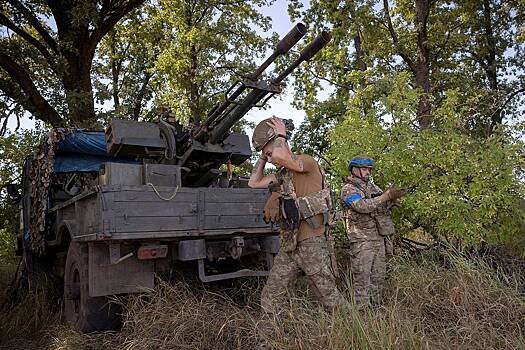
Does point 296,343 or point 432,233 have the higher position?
point 432,233

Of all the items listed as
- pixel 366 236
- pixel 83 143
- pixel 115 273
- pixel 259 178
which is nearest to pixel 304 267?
pixel 259 178

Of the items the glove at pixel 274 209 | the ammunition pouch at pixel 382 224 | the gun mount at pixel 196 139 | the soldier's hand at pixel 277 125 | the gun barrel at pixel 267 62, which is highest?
the gun barrel at pixel 267 62

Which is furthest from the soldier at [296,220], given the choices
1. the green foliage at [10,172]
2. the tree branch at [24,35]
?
the tree branch at [24,35]

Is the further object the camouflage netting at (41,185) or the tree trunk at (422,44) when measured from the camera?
the tree trunk at (422,44)

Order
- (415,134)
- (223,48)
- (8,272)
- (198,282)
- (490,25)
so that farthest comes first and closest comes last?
(223,48) < (490,25) < (8,272) < (415,134) < (198,282)

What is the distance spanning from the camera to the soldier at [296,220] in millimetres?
4109

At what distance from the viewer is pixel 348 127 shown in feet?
22.8

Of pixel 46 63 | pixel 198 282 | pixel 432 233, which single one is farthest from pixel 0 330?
pixel 46 63

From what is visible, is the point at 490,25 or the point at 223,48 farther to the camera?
the point at 223,48

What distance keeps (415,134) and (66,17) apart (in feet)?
33.1

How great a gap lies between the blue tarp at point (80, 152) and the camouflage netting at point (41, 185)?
0.28 metres

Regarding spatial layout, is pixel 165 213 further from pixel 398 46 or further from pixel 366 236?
pixel 398 46

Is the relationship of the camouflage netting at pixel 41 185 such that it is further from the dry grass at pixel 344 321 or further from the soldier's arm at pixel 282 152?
the soldier's arm at pixel 282 152

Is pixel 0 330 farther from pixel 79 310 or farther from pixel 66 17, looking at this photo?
pixel 66 17
